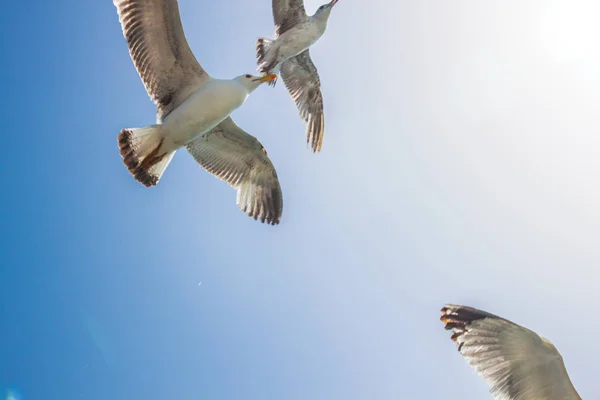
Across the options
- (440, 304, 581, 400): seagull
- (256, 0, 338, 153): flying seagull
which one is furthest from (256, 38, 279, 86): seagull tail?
(440, 304, 581, 400): seagull

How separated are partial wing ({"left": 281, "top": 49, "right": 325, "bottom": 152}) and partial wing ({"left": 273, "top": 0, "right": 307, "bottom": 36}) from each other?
0.95 m

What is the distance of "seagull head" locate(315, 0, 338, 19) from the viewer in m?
9.90

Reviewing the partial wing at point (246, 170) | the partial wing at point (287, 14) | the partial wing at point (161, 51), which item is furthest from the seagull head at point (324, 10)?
the partial wing at point (161, 51)

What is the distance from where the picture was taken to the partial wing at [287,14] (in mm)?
9773

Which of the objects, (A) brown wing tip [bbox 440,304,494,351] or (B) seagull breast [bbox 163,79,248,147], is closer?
(A) brown wing tip [bbox 440,304,494,351]

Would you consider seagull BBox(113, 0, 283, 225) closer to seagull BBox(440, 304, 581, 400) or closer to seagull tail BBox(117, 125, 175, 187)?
seagull tail BBox(117, 125, 175, 187)

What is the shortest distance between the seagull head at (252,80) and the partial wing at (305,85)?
3.73 meters

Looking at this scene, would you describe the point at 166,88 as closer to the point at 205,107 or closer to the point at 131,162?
the point at 205,107

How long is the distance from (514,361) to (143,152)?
4.20m

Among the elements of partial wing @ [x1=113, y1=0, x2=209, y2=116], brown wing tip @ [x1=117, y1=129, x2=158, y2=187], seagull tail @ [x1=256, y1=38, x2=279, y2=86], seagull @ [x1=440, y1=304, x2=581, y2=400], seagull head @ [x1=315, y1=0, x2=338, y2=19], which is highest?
seagull head @ [x1=315, y1=0, x2=338, y2=19]

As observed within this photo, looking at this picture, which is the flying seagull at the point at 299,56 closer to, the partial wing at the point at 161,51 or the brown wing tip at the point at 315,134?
the brown wing tip at the point at 315,134

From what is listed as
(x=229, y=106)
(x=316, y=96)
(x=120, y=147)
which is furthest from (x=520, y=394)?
(x=316, y=96)

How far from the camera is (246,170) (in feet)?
26.1

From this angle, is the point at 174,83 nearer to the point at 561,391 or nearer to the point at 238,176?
the point at 238,176
